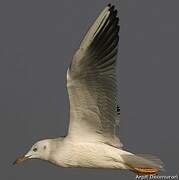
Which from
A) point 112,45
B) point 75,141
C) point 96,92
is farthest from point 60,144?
point 112,45

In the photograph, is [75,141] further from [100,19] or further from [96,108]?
[100,19]

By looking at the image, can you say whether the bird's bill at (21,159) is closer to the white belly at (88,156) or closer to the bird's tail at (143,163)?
the white belly at (88,156)

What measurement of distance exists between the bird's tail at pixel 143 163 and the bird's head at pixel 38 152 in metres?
1.05

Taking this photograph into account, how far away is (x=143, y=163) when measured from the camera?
28.9 ft

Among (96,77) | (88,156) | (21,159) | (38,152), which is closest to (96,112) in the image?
(96,77)

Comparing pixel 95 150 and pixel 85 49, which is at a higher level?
pixel 85 49

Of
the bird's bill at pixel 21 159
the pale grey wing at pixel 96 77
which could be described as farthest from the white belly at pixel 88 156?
the bird's bill at pixel 21 159

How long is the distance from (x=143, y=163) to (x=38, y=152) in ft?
4.95

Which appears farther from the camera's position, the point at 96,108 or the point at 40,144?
the point at 40,144

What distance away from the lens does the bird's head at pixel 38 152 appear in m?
9.22

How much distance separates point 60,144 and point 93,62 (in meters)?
1.18

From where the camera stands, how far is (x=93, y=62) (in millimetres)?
8570

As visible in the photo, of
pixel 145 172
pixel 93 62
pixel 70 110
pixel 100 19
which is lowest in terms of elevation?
pixel 145 172

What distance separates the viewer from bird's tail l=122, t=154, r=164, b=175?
881 cm
